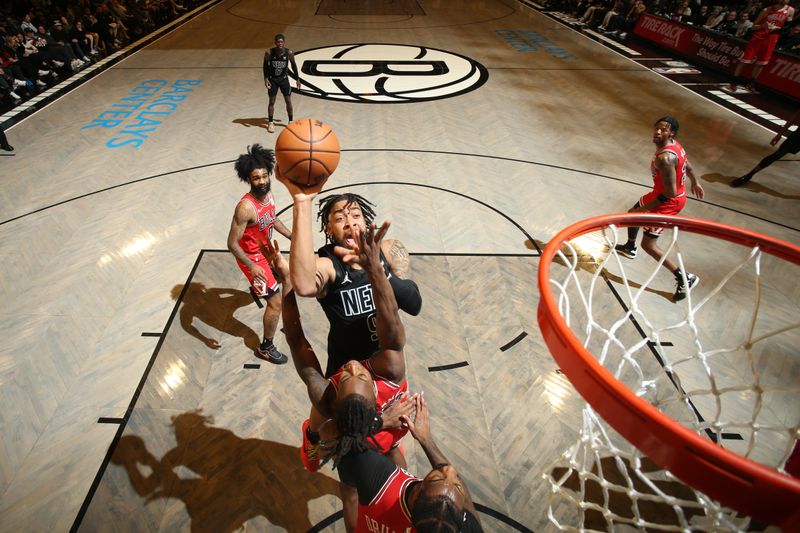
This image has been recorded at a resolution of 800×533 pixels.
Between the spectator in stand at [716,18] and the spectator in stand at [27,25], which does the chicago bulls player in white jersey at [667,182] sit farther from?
the spectator in stand at [27,25]

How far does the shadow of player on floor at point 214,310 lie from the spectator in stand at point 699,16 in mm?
16227

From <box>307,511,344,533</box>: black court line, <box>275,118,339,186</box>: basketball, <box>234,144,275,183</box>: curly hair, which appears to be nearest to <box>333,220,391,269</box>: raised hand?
<box>275,118,339,186</box>: basketball

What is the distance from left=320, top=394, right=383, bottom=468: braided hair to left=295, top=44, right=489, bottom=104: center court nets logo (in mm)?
8496

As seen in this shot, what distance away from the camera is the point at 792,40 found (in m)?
10.7

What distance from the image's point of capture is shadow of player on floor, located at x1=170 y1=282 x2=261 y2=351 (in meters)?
4.06

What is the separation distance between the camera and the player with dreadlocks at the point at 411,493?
1.61 meters

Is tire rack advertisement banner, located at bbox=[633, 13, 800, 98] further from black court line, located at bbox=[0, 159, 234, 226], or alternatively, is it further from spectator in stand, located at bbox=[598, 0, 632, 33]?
black court line, located at bbox=[0, 159, 234, 226]

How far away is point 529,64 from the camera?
1178 cm

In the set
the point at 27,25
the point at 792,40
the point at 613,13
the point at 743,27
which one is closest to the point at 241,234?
the point at 27,25

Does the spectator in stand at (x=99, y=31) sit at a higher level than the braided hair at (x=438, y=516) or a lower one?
lower

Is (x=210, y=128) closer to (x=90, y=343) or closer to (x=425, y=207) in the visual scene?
(x=425, y=207)

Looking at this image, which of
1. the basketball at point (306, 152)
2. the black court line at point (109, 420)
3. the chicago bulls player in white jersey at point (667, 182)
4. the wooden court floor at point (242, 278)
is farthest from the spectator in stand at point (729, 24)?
the black court line at point (109, 420)

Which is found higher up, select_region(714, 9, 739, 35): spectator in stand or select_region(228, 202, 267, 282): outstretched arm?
select_region(714, 9, 739, 35): spectator in stand

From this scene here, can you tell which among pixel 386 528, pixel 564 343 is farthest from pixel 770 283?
pixel 386 528
